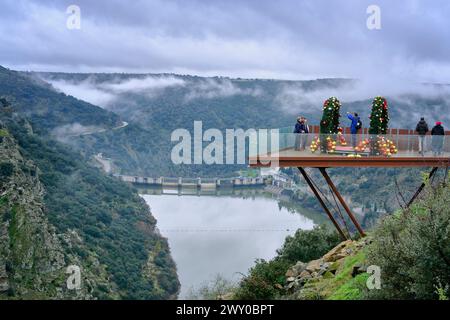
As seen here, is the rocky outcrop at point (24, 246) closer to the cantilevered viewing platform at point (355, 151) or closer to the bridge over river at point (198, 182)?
the cantilevered viewing platform at point (355, 151)

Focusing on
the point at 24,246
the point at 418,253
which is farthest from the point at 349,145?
the point at 24,246

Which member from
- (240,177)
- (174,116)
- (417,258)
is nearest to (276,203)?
(240,177)

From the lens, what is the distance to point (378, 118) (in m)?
18.2

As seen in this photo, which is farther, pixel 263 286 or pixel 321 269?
pixel 263 286

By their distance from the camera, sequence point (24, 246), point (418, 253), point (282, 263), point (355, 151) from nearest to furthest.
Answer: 1. point (418, 253)
2. point (355, 151)
3. point (282, 263)
4. point (24, 246)

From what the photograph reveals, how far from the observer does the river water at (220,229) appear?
79312 mm

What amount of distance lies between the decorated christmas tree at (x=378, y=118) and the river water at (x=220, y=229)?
→ 50.2 m

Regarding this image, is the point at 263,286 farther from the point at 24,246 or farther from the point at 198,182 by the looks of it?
the point at 198,182

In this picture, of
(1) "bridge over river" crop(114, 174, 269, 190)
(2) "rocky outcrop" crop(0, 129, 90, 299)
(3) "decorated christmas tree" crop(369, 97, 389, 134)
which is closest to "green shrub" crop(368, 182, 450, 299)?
(3) "decorated christmas tree" crop(369, 97, 389, 134)

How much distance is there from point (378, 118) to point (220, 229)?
289 ft

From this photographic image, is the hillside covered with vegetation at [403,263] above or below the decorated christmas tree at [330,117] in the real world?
below

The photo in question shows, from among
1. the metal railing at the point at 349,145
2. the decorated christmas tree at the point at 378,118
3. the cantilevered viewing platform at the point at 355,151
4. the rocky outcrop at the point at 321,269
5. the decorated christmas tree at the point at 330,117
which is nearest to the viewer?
the rocky outcrop at the point at 321,269

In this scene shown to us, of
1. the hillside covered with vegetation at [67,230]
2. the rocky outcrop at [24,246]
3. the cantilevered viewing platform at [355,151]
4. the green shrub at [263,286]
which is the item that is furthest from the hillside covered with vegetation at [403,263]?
the hillside covered with vegetation at [67,230]
